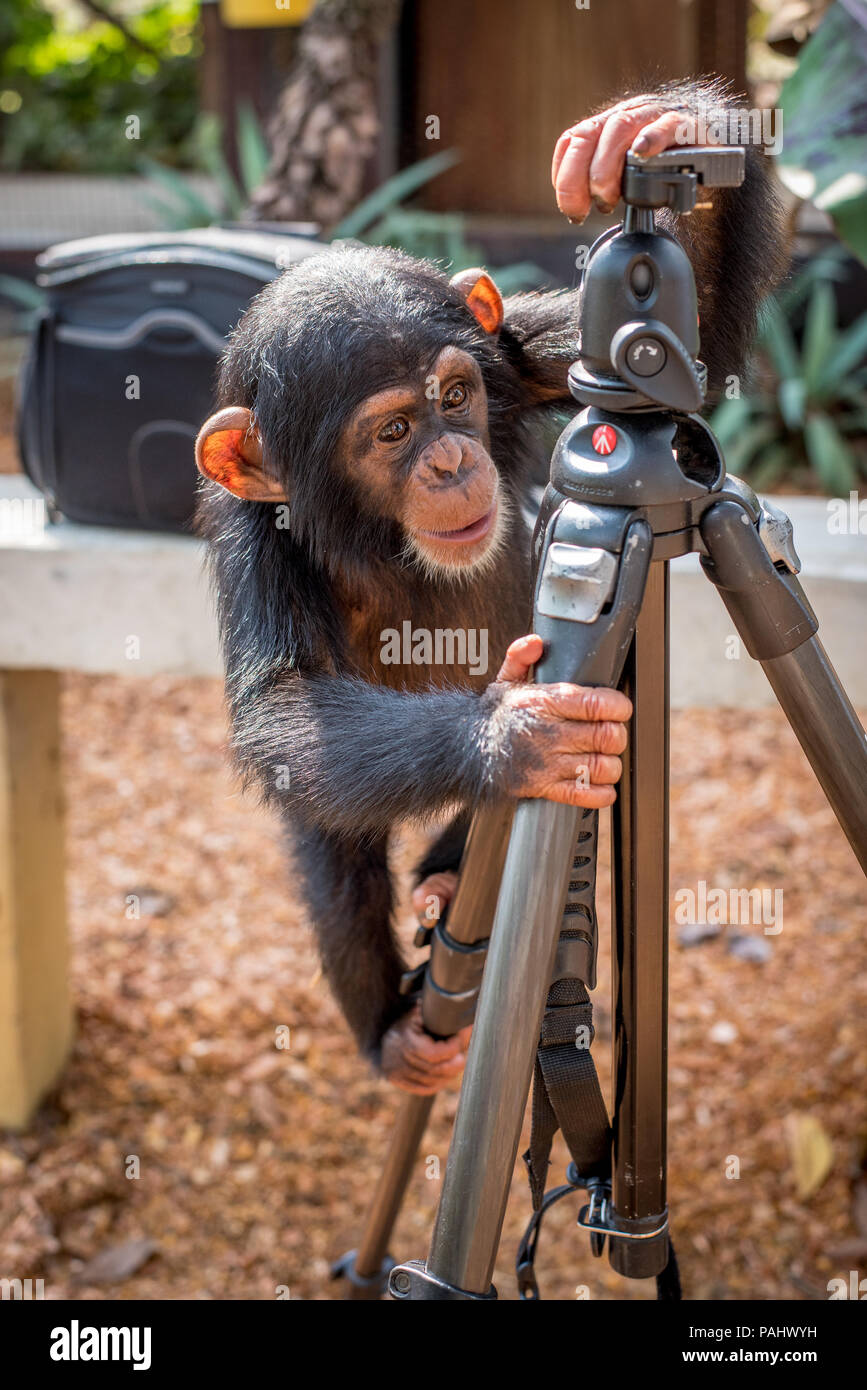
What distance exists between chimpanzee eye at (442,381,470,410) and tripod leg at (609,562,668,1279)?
2.00 feet

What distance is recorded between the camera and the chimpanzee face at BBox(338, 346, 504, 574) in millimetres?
1474

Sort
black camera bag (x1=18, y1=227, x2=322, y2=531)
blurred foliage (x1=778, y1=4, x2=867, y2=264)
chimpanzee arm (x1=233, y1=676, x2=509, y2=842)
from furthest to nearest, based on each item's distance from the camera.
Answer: black camera bag (x1=18, y1=227, x2=322, y2=531) → blurred foliage (x1=778, y1=4, x2=867, y2=264) → chimpanzee arm (x1=233, y1=676, x2=509, y2=842)

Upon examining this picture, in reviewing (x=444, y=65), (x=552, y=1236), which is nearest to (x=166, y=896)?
(x=552, y=1236)

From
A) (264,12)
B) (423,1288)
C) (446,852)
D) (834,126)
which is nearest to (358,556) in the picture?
(446,852)

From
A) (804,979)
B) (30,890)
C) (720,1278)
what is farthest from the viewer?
(804,979)

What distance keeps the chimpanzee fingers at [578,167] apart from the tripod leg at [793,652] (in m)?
0.26

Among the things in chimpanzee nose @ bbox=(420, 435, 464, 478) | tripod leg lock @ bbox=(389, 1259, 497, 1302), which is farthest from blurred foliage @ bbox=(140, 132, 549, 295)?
tripod leg lock @ bbox=(389, 1259, 497, 1302)

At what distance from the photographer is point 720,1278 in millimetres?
2361

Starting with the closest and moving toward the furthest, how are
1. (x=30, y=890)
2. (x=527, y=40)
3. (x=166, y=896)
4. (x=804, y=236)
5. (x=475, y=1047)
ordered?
(x=475, y=1047), (x=30, y=890), (x=166, y=896), (x=804, y=236), (x=527, y=40)

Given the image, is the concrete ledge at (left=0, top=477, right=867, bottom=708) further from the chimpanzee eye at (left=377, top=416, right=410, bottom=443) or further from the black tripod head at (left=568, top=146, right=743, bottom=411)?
the black tripod head at (left=568, top=146, right=743, bottom=411)

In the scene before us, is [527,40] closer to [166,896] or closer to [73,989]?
[166,896]

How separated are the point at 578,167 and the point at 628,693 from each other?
1.37 ft

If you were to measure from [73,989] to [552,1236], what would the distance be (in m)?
1.31

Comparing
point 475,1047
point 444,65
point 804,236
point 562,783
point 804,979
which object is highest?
point 444,65
